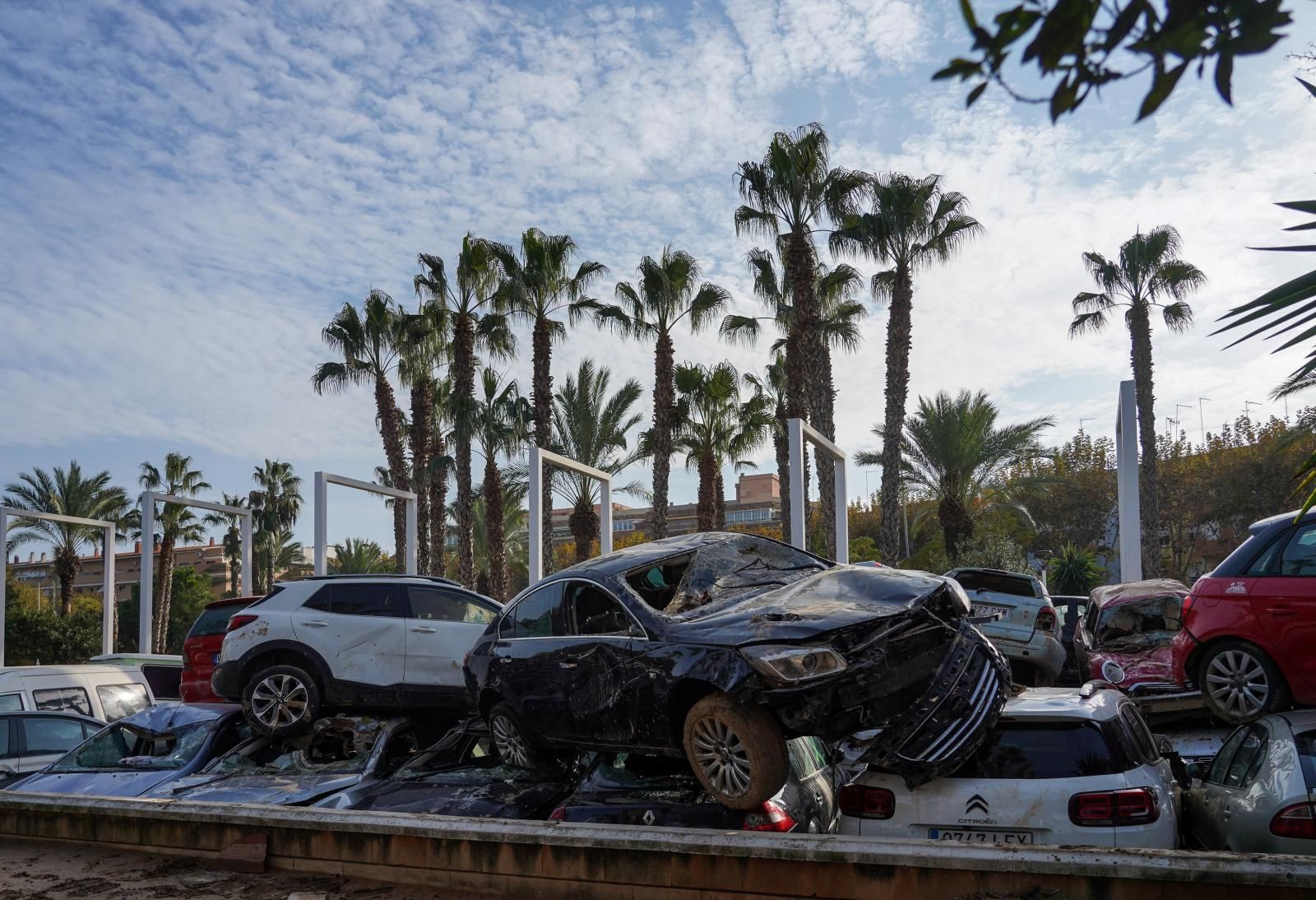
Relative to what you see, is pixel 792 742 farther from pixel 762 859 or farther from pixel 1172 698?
pixel 1172 698

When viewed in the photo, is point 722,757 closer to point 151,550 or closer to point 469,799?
point 469,799

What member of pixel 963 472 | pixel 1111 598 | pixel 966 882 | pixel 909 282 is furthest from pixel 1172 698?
pixel 963 472

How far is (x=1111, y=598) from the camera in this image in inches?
435

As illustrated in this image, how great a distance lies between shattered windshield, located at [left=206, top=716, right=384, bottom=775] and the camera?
27.9 feet

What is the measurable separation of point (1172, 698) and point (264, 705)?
776 cm

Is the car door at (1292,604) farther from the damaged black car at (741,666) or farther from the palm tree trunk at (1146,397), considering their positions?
the palm tree trunk at (1146,397)

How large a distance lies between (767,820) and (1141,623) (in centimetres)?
630

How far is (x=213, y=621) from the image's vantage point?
11.6m

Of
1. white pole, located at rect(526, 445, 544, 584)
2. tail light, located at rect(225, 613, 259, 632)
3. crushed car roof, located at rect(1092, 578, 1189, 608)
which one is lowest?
tail light, located at rect(225, 613, 259, 632)

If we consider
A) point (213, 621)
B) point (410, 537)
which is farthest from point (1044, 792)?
point (410, 537)

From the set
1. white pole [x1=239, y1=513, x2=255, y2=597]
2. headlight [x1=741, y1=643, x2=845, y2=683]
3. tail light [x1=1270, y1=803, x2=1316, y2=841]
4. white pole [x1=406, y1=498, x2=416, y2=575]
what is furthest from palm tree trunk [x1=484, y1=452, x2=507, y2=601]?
tail light [x1=1270, y1=803, x2=1316, y2=841]

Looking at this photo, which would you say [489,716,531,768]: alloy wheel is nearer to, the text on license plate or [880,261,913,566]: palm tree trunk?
the text on license plate

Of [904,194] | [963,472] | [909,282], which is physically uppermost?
[904,194]

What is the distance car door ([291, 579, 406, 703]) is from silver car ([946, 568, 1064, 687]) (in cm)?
560
